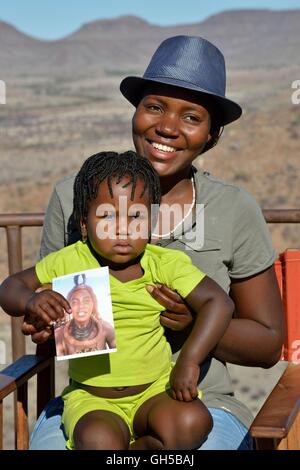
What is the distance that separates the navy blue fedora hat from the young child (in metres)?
0.36

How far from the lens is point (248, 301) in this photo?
3273mm

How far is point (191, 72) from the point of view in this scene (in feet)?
10.7

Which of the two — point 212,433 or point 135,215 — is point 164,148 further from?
point 212,433

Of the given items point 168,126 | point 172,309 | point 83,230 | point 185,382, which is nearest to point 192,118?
point 168,126

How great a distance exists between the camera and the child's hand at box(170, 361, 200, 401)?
2.79 meters

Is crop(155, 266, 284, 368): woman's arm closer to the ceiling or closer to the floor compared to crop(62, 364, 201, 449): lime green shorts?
closer to the ceiling

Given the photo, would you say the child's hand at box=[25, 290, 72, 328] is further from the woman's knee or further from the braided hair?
the woman's knee

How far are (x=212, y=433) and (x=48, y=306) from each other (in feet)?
2.15

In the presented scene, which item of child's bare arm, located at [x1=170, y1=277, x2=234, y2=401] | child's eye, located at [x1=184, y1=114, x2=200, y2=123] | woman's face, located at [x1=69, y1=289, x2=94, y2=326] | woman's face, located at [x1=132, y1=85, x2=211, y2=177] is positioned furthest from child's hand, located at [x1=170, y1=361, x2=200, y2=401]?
child's eye, located at [x1=184, y1=114, x2=200, y2=123]

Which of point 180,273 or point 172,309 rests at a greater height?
point 180,273

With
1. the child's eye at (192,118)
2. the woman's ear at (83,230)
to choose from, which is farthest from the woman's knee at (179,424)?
the child's eye at (192,118)

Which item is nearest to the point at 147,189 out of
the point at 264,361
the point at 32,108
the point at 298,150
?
the point at 264,361

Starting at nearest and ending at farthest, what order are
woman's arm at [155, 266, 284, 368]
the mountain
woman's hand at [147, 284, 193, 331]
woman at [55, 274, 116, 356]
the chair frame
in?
1. the chair frame
2. woman at [55, 274, 116, 356]
3. woman's hand at [147, 284, 193, 331]
4. woman's arm at [155, 266, 284, 368]
5. the mountain

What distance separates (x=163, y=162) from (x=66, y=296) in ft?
2.14
